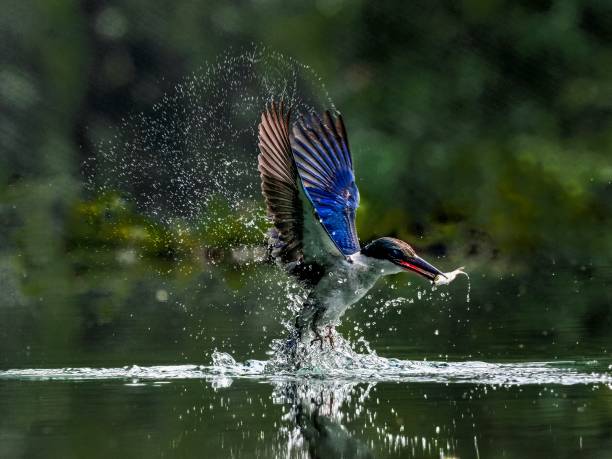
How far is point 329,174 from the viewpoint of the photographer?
1125 cm

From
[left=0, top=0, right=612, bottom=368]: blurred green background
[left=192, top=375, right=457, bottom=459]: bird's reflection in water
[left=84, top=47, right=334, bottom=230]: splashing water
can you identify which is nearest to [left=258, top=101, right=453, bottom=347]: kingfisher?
[left=192, top=375, right=457, bottom=459]: bird's reflection in water

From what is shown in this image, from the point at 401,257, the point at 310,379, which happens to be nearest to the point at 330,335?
the point at 310,379

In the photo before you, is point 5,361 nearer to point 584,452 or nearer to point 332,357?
point 332,357

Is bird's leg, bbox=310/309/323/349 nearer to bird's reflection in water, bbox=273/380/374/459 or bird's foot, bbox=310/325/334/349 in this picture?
bird's foot, bbox=310/325/334/349

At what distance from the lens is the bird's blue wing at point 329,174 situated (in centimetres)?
1109

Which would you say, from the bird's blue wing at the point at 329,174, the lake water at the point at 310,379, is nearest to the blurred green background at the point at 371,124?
the lake water at the point at 310,379

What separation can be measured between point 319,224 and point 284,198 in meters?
0.27

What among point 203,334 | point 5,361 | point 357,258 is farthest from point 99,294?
point 357,258

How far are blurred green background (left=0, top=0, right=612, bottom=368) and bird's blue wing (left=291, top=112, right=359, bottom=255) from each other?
7.43 m

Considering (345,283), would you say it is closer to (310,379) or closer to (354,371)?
(354,371)

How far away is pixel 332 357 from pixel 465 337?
198cm

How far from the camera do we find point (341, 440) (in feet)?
25.7

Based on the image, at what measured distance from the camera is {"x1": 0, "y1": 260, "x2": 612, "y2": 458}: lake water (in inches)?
307

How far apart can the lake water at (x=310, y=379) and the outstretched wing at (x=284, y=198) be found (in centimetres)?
86
